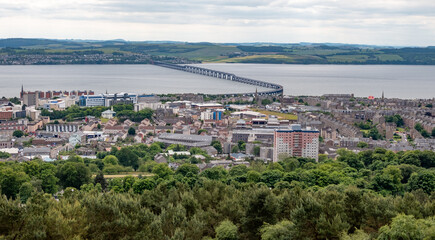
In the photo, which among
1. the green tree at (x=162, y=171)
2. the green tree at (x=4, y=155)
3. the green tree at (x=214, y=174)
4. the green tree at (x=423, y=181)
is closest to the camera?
the green tree at (x=423, y=181)

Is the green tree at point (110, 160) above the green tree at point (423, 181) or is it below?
below

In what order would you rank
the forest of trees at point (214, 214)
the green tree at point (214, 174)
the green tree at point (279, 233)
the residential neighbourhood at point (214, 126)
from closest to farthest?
the forest of trees at point (214, 214), the green tree at point (279, 233), the green tree at point (214, 174), the residential neighbourhood at point (214, 126)

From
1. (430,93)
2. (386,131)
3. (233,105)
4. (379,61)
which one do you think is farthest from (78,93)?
(379,61)

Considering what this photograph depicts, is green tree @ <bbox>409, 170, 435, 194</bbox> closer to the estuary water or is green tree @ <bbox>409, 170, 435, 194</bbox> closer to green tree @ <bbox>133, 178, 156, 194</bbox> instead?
green tree @ <bbox>133, 178, 156, 194</bbox>

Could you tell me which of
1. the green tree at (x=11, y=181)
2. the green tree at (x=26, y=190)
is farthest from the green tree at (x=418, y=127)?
the green tree at (x=26, y=190)

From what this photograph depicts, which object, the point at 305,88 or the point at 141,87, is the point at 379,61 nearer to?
the point at 305,88

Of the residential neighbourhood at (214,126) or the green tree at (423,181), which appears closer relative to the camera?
the green tree at (423,181)

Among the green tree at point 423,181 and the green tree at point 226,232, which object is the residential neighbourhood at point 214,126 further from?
the green tree at point 226,232

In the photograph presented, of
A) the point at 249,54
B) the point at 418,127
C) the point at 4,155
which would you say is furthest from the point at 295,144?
the point at 249,54

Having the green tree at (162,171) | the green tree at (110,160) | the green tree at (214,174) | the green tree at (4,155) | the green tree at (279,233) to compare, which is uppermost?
the green tree at (279,233)
